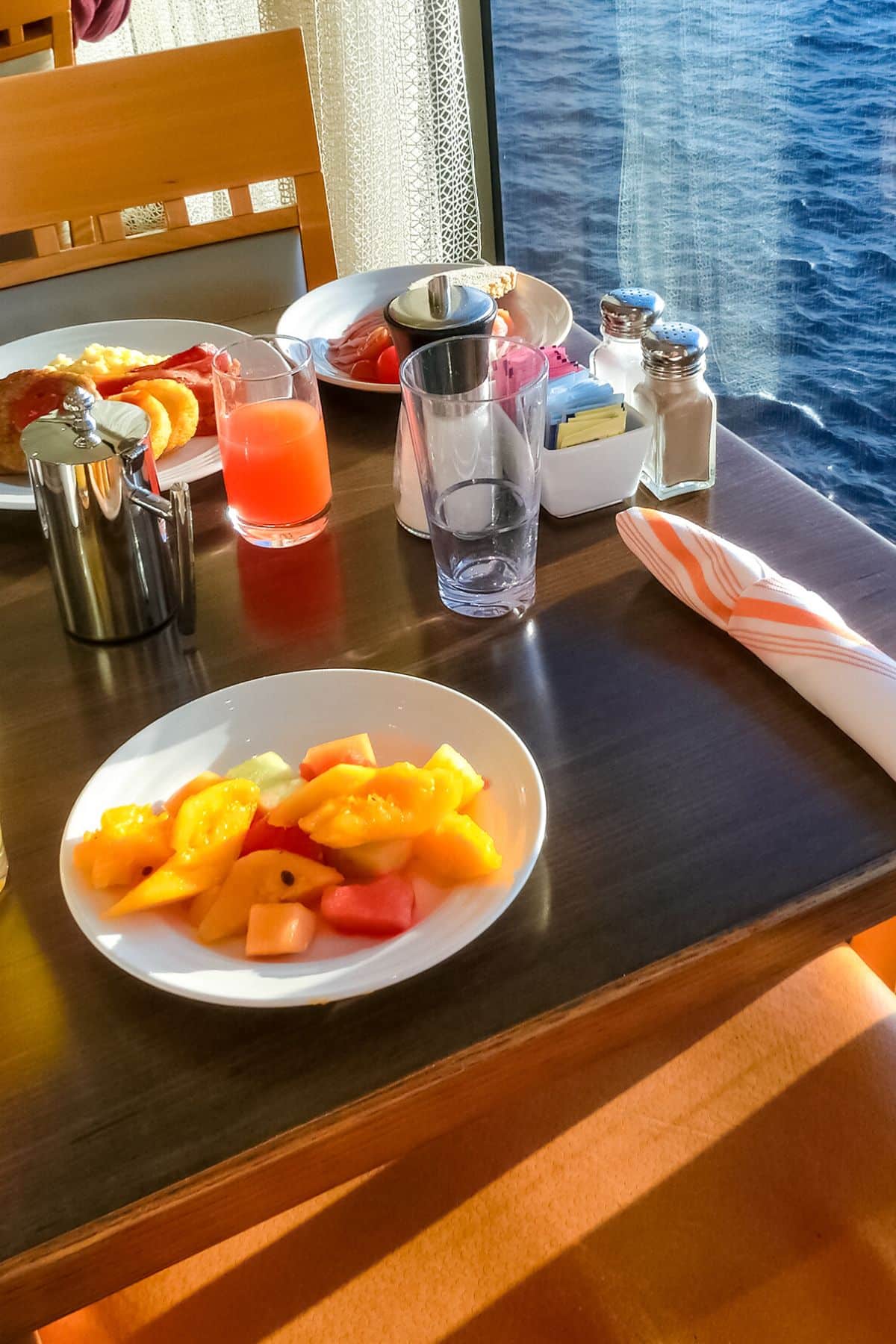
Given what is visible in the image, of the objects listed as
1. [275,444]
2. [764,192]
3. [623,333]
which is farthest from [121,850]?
[764,192]

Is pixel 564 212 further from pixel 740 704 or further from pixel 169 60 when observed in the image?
pixel 740 704

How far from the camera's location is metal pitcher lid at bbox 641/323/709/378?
2.93 feet

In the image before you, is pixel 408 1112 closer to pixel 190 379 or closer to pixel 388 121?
pixel 190 379

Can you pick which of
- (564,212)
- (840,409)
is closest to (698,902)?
(840,409)

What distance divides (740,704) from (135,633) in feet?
1.44

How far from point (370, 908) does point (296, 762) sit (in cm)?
15

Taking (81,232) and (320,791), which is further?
(81,232)

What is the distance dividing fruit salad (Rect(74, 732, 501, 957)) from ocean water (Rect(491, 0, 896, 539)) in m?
1.39

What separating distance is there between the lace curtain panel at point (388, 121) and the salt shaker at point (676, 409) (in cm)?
170

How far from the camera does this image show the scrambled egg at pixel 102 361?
3.59ft

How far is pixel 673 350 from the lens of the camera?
2.93 ft

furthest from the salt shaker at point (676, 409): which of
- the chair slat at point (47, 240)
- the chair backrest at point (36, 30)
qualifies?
the chair backrest at point (36, 30)

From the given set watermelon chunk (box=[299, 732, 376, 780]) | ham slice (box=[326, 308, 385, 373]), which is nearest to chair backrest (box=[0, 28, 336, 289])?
ham slice (box=[326, 308, 385, 373])

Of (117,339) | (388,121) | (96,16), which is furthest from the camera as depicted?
(96,16)
